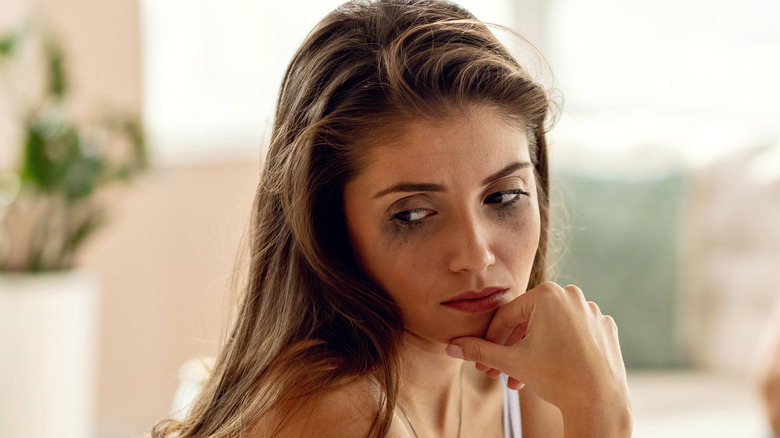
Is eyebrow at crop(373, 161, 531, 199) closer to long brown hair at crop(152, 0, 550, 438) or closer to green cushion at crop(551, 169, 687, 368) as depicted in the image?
long brown hair at crop(152, 0, 550, 438)

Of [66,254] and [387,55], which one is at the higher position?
[387,55]

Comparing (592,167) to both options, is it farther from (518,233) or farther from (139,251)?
(518,233)

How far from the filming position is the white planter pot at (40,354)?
10.0 feet

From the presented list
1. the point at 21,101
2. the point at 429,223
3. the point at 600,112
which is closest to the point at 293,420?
the point at 429,223

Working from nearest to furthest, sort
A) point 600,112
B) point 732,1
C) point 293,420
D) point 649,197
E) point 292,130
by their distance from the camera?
1. point 293,420
2. point 292,130
3. point 649,197
4. point 732,1
5. point 600,112

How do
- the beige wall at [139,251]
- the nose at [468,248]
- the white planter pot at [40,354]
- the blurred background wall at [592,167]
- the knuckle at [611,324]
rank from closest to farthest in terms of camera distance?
1. the nose at [468,248]
2. the knuckle at [611,324]
3. the white planter pot at [40,354]
4. the blurred background wall at [592,167]
5. the beige wall at [139,251]

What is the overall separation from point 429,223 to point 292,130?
0.23 m

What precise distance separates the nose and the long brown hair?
13 centimetres

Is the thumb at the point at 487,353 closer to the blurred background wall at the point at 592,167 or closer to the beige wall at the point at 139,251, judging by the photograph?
the blurred background wall at the point at 592,167

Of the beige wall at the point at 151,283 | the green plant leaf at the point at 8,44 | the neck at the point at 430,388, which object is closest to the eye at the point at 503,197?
the neck at the point at 430,388

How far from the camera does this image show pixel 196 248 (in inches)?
162

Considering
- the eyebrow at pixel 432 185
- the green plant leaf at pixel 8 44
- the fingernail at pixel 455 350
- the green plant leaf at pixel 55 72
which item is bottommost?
the fingernail at pixel 455 350

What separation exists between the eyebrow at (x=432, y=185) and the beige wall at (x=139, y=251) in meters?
2.89

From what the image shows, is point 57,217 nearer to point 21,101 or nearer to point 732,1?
point 21,101
